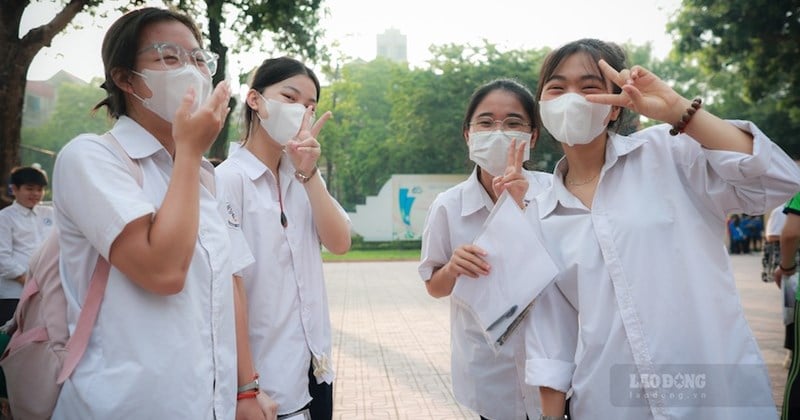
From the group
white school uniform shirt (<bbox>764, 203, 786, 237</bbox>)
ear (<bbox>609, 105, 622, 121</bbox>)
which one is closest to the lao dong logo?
ear (<bbox>609, 105, 622, 121</bbox>)

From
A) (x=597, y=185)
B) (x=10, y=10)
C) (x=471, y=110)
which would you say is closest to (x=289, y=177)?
(x=471, y=110)

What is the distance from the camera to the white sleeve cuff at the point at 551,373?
1.74 metres

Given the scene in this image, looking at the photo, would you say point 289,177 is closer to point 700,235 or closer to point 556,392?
point 556,392

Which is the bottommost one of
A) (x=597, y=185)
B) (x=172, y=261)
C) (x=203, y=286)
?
(x=203, y=286)

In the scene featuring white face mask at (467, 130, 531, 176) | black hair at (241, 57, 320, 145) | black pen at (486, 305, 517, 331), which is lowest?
black pen at (486, 305, 517, 331)

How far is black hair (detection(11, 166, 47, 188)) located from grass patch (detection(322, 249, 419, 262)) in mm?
14583

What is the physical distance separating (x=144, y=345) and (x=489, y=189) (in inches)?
60.4

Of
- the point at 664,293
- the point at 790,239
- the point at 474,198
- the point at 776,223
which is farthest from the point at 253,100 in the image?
the point at 776,223

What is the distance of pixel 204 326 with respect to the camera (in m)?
1.58

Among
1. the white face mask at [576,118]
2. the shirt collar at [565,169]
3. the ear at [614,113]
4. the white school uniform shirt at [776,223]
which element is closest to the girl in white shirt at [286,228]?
the shirt collar at [565,169]

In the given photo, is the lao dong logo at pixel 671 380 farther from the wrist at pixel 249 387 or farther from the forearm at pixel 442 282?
the wrist at pixel 249 387

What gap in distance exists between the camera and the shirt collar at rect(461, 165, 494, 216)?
2.45m

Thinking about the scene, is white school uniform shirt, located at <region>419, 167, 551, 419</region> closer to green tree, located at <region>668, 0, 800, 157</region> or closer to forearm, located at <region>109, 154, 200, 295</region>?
forearm, located at <region>109, 154, 200, 295</region>

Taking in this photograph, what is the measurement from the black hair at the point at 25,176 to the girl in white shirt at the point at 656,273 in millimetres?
5662
